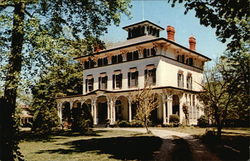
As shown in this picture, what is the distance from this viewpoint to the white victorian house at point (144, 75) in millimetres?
31859

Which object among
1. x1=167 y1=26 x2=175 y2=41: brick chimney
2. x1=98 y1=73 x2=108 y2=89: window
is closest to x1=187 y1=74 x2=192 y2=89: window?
x1=167 y1=26 x2=175 y2=41: brick chimney

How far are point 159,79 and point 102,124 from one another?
39.1 ft

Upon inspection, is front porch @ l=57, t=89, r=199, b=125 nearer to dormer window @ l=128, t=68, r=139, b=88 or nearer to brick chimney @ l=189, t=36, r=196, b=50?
dormer window @ l=128, t=68, r=139, b=88

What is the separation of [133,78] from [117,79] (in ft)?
10.0

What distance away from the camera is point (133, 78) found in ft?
→ 113

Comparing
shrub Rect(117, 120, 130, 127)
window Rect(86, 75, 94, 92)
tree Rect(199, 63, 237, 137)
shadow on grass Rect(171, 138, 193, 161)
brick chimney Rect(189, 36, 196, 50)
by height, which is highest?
brick chimney Rect(189, 36, 196, 50)

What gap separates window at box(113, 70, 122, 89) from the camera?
35.9 meters

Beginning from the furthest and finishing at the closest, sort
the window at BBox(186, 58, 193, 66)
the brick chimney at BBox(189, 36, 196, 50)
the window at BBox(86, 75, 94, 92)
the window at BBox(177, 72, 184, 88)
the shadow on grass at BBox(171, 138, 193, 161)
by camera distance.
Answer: the window at BBox(86, 75, 94, 92), the brick chimney at BBox(189, 36, 196, 50), the window at BBox(186, 58, 193, 66), the window at BBox(177, 72, 184, 88), the shadow on grass at BBox(171, 138, 193, 161)

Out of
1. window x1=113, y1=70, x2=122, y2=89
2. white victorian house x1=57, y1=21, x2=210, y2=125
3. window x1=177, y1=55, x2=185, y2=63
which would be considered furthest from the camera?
window x1=113, y1=70, x2=122, y2=89

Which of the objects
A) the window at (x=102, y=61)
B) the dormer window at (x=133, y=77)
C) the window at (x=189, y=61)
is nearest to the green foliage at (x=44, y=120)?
the dormer window at (x=133, y=77)

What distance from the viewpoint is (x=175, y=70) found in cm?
3441

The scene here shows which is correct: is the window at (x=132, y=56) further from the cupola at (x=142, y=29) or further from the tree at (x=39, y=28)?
the tree at (x=39, y=28)

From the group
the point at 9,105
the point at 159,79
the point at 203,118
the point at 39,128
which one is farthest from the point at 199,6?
the point at 203,118

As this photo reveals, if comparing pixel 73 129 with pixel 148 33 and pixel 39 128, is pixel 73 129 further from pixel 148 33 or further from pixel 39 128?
pixel 148 33
